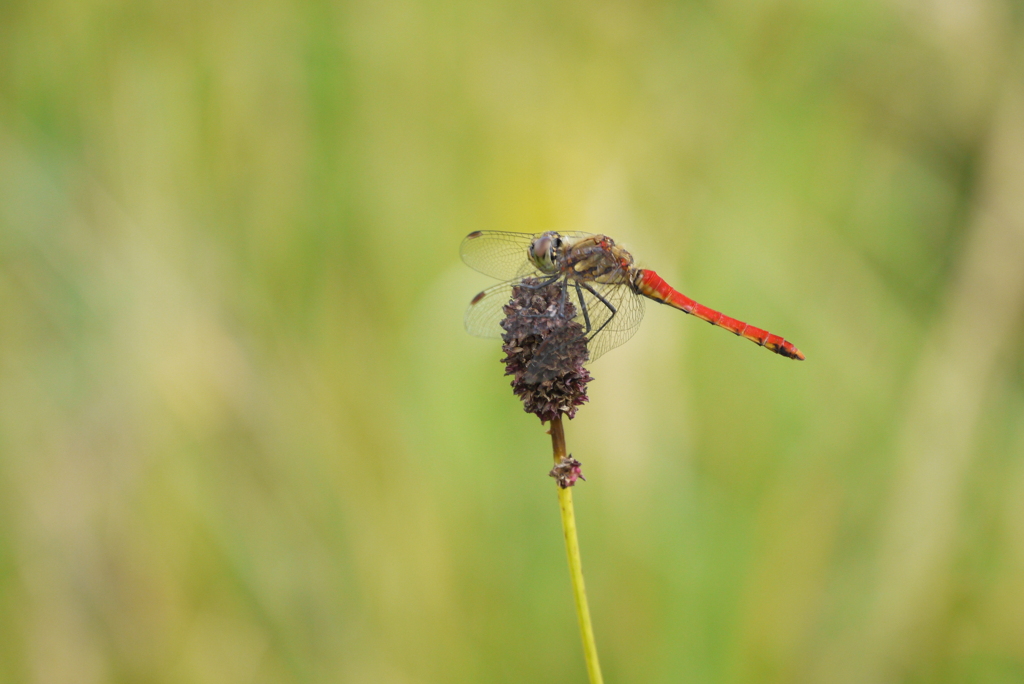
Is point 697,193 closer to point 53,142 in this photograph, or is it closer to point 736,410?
point 736,410

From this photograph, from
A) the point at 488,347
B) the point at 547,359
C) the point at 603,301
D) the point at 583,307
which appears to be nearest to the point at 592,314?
the point at 603,301

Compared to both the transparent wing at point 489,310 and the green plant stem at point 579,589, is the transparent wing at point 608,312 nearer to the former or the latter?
the transparent wing at point 489,310

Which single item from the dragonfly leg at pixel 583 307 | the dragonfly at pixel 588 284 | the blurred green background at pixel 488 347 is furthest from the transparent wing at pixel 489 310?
the blurred green background at pixel 488 347

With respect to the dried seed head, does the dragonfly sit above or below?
above

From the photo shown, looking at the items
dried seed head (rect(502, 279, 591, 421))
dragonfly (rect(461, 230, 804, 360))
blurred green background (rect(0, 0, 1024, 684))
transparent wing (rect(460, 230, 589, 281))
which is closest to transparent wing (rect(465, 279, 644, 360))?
dragonfly (rect(461, 230, 804, 360))

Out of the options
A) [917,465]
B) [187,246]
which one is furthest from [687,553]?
[187,246]

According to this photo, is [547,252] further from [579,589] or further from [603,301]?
[579,589]

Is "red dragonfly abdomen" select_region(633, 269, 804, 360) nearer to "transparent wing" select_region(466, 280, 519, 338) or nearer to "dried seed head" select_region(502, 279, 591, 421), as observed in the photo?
"transparent wing" select_region(466, 280, 519, 338)
